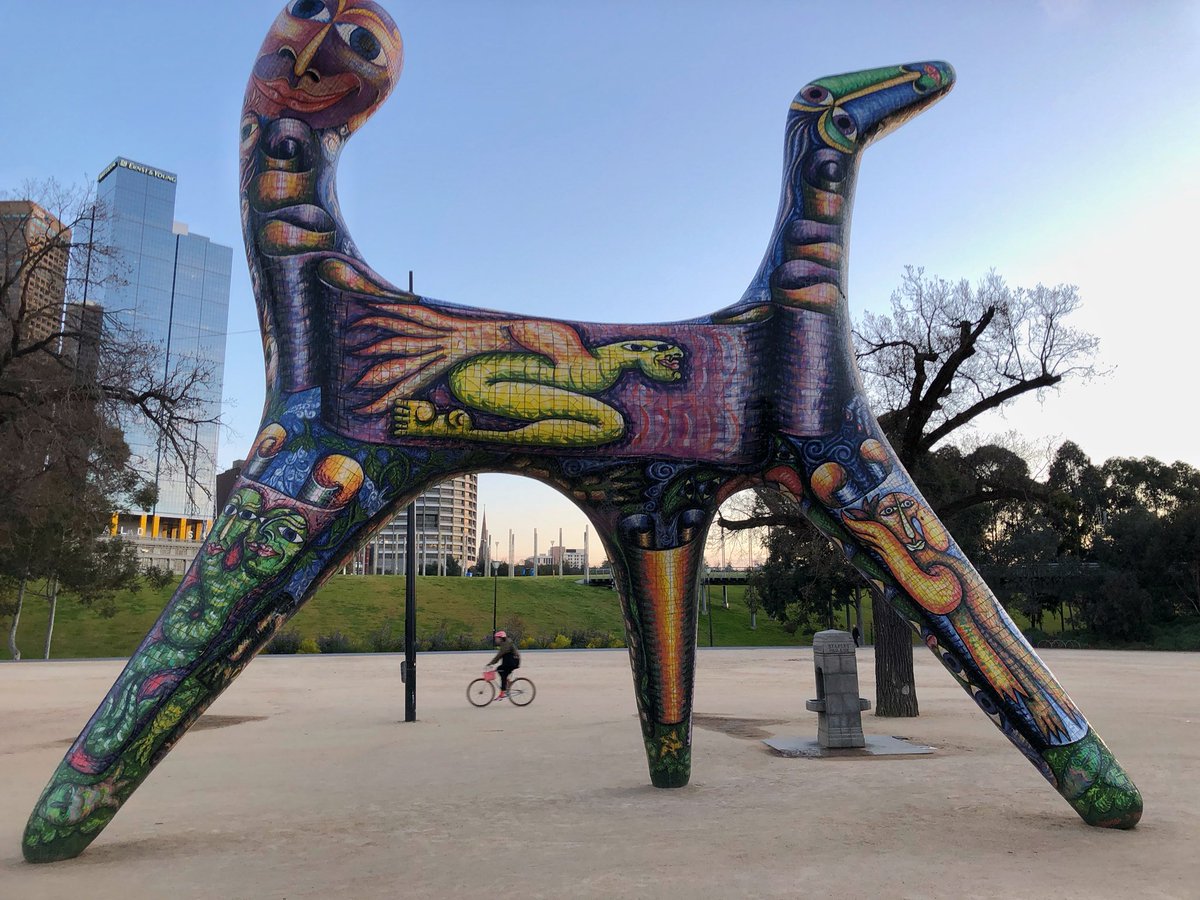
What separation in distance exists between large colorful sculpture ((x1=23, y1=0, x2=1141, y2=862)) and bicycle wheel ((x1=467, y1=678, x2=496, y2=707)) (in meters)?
10.2

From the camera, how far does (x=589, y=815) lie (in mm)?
7457

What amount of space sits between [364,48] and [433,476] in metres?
3.45

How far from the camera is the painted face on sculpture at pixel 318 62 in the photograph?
22.6 ft

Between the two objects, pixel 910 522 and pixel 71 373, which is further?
pixel 71 373

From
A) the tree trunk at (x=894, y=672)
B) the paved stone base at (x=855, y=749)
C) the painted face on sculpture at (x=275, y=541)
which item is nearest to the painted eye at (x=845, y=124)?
the painted face on sculpture at (x=275, y=541)

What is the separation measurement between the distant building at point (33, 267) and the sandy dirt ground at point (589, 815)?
5560 mm

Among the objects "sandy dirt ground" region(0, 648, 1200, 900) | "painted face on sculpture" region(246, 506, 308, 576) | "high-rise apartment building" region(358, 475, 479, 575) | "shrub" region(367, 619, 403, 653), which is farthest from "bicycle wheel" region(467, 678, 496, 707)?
"high-rise apartment building" region(358, 475, 479, 575)

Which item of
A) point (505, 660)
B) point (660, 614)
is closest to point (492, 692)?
point (505, 660)

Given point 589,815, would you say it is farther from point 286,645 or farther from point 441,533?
point 441,533

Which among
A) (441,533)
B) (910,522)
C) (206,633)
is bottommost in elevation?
(206,633)

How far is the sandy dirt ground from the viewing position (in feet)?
18.1

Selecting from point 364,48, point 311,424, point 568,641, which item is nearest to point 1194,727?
point 311,424

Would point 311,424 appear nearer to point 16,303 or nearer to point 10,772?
point 10,772

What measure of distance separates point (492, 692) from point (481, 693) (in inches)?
21.2
